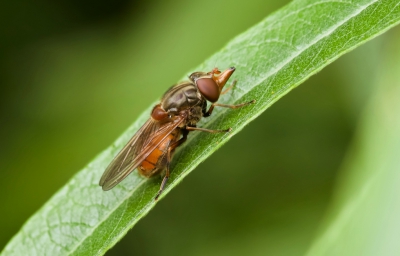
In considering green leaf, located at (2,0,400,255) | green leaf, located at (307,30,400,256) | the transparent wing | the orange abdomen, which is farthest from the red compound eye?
green leaf, located at (307,30,400,256)

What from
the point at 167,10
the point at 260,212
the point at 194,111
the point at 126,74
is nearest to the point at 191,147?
the point at 194,111

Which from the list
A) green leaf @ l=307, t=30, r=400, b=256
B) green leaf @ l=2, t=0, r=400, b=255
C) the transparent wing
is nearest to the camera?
green leaf @ l=307, t=30, r=400, b=256

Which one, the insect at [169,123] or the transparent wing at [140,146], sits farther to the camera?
the insect at [169,123]

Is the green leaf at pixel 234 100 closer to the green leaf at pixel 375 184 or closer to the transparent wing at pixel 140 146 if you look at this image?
the transparent wing at pixel 140 146

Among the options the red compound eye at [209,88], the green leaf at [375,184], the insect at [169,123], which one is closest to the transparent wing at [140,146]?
the insect at [169,123]

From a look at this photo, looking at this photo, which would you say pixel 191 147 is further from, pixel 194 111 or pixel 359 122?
pixel 359 122

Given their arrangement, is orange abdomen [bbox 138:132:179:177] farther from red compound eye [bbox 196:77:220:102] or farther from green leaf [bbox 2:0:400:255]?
red compound eye [bbox 196:77:220:102]
